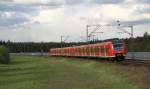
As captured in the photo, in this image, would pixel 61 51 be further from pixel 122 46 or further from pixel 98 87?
pixel 98 87

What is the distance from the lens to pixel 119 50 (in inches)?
2650

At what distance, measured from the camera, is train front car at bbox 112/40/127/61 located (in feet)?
218

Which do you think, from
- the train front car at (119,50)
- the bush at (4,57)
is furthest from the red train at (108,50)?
the bush at (4,57)

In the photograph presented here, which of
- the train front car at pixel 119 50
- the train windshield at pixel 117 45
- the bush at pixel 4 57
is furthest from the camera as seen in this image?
the bush at pixel 4 57

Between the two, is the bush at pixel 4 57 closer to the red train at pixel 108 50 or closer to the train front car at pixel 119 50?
the red train at pixel 108 50

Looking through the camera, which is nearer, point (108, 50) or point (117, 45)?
point (117, 45)

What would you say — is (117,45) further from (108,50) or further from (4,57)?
(4,57)

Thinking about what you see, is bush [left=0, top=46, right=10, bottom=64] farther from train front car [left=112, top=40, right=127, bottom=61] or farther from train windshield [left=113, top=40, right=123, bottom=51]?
train front car [left=112, top=40, right=127, bottom=61]

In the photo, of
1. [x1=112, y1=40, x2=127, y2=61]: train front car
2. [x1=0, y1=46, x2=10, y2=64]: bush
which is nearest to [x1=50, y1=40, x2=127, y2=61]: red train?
[x1=112, y1=40, x2=127, y2=61]: train front car

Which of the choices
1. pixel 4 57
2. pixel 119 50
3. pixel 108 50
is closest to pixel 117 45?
pixel 119 50

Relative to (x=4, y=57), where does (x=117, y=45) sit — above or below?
above

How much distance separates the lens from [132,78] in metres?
32.8

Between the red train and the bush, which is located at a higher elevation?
the red train

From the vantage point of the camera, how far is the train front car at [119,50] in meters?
66.4
